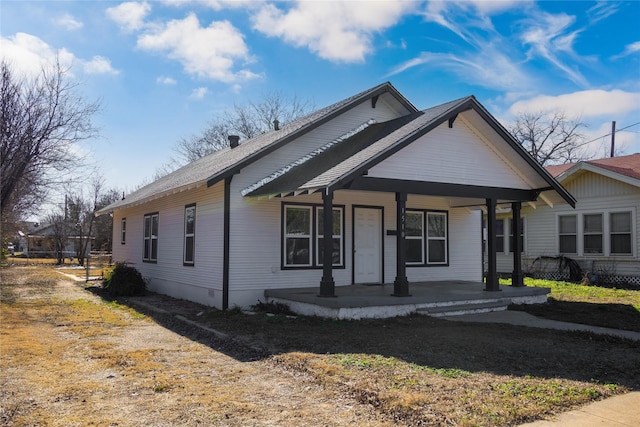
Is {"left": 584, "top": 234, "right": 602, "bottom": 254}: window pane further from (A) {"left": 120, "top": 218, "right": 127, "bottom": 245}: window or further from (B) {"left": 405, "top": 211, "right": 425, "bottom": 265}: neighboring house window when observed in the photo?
(A) {"left": 120, "top": 218, "right": 127, "bottom": 245}: window

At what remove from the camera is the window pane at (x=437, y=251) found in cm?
1538

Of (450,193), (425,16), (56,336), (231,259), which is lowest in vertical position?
(56,336)

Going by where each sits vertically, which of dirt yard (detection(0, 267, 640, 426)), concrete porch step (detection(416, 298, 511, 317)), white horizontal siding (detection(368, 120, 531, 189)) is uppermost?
white horizontal siding (detection(368, 120, 531, 189))

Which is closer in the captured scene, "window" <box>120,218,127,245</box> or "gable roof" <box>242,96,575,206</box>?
"gable roof" <box>242,96,575,206</box>

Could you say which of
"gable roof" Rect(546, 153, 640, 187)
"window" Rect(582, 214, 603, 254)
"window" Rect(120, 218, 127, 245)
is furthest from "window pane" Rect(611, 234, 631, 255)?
"window" Rect(120, 218, 127, 245)

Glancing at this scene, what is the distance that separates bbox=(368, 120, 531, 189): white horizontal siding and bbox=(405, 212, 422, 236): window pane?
9.36 feet

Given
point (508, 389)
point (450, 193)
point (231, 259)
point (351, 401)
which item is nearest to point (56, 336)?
point (231, 259)

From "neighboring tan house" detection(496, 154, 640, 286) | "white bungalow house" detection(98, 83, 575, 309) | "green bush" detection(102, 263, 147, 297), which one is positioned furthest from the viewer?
"neighboring tan house" detection(496, 154, 640, 286)

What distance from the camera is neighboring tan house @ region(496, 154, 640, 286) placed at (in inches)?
712

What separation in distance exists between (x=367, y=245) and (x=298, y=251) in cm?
209

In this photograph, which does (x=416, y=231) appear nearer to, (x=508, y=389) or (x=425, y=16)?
(x=425, y=16)

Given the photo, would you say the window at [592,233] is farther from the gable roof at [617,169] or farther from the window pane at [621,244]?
the gable roof at [617,169]

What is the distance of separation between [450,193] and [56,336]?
8.55 m

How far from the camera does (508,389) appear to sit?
572 cm
